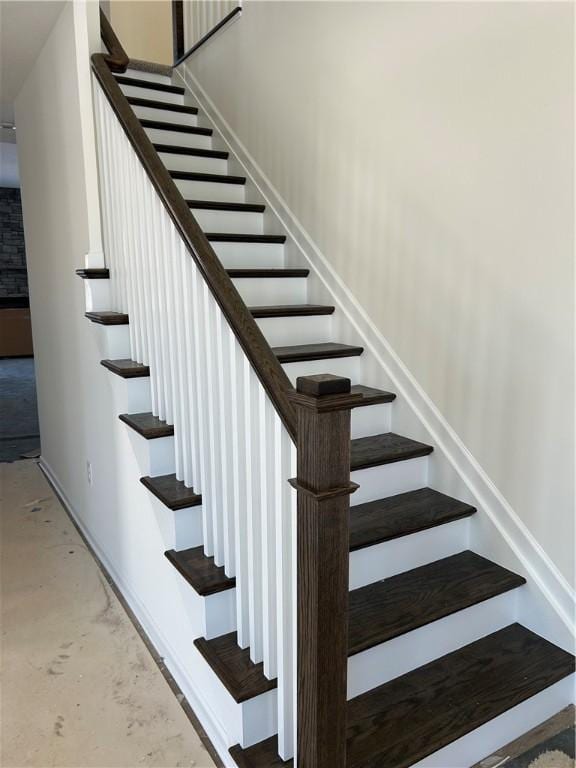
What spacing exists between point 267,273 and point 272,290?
3.9 inches

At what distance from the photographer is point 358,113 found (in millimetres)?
2654

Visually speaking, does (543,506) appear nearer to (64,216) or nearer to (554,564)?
(554,564)

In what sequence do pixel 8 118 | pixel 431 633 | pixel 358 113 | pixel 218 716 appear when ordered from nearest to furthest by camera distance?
1. pixel 218 716
2. pixel 431 633
3. pixel 358 113
4. pixel 8 118

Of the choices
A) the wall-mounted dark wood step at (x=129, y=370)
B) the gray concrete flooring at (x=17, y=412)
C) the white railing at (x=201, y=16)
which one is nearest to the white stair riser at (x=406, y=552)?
the wall-mounted dark wood step at (x=129, y=370)

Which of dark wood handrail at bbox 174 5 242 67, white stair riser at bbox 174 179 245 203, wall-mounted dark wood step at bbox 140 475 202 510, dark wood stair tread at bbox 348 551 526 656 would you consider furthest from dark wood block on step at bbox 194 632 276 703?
dark wood handrail at bbox 174 5 242 67

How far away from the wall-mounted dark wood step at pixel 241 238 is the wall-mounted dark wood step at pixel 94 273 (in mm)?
661

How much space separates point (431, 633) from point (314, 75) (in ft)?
8.60

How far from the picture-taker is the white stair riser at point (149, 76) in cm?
416

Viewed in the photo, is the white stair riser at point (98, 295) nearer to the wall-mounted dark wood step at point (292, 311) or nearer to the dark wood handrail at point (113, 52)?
the wall-mounted dark wood step at point (292, 311)

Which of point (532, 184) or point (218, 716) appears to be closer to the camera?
point (218, 716)

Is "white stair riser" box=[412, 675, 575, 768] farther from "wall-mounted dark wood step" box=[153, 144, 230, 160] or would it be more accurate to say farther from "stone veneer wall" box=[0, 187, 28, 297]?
"stone veneer wall" box=[0, 187, 28, 297]

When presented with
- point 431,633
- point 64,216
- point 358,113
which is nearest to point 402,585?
point 431,633

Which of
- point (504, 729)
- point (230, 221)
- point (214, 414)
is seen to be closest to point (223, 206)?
point (230, 221)

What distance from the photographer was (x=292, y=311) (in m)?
2.75
